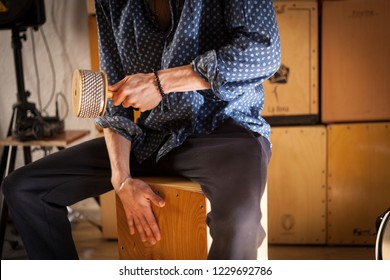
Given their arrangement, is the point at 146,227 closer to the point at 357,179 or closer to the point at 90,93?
the point at 90,93

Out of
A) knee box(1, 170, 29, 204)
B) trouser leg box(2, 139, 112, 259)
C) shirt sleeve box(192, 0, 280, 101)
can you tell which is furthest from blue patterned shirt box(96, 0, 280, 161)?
knee box(1, 170, 29, 204)

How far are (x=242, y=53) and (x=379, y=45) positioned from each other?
898 mm

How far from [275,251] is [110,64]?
3.18ft

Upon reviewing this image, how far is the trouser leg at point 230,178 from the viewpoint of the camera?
90 centimetres

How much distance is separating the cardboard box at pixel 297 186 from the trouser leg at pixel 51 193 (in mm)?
790

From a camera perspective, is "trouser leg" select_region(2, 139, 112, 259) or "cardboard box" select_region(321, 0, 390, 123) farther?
"cardboard box" select_region(321, 0, 390, 123)

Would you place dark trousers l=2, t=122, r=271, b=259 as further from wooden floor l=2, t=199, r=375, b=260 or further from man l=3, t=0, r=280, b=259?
wooden floor l=2, t=199, r=375, b=260

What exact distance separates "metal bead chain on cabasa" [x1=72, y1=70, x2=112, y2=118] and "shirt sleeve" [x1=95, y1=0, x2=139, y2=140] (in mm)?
251

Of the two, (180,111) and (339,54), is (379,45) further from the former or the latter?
(180,111)

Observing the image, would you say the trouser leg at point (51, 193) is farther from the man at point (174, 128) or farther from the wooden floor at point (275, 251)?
the wooden floor at point (275, 251)

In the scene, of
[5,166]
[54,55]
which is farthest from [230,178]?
[54,55]

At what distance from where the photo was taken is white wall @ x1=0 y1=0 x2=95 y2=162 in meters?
2.00

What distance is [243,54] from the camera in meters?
0.95

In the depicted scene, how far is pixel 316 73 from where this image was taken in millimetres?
1726
